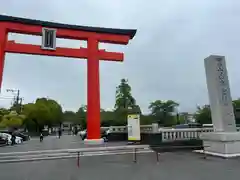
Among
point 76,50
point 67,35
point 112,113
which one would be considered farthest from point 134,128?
point 112,113

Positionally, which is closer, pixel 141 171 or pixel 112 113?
pixel 141 171

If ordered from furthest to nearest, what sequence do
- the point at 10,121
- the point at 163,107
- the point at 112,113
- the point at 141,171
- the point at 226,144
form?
the point at 163,107 < the point at 112,113 < the point at 10,121 < the point at 226,144 < the point at 141,171

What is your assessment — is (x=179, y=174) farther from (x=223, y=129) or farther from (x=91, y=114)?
(x=91, y=114)

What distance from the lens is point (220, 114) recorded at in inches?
448

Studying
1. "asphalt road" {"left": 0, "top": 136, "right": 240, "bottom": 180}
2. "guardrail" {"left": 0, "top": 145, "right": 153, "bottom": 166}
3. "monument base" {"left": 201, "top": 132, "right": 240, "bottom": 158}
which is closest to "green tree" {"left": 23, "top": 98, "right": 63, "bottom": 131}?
"guardrail" {"left": 0, "top": 145, "right": 153, "bottom": 166}

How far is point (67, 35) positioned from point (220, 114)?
41.5 feet

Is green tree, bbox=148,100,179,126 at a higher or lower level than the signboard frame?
higher

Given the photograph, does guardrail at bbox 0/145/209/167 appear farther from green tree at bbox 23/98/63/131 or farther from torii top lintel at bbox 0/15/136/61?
green tree at bbox 23/98/63/131

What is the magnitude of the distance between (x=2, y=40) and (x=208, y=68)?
45.3 ft

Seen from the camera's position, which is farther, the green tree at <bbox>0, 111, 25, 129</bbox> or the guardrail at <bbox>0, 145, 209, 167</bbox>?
the green tree at <bbox>0, 111, 25, 129</bbox>

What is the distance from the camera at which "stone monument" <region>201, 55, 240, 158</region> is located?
10641 millimetres

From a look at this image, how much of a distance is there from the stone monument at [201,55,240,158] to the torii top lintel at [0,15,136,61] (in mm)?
8808

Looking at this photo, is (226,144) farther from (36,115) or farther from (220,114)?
(36,115)

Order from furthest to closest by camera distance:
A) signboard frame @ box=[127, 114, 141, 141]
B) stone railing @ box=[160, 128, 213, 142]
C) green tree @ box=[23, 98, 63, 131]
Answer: green tree @ box=[23, 98, 63, 131] → signboard frame @ box=[127, 114, 141, 141] → stone railing @ box=[160, 128, 213, 142]
